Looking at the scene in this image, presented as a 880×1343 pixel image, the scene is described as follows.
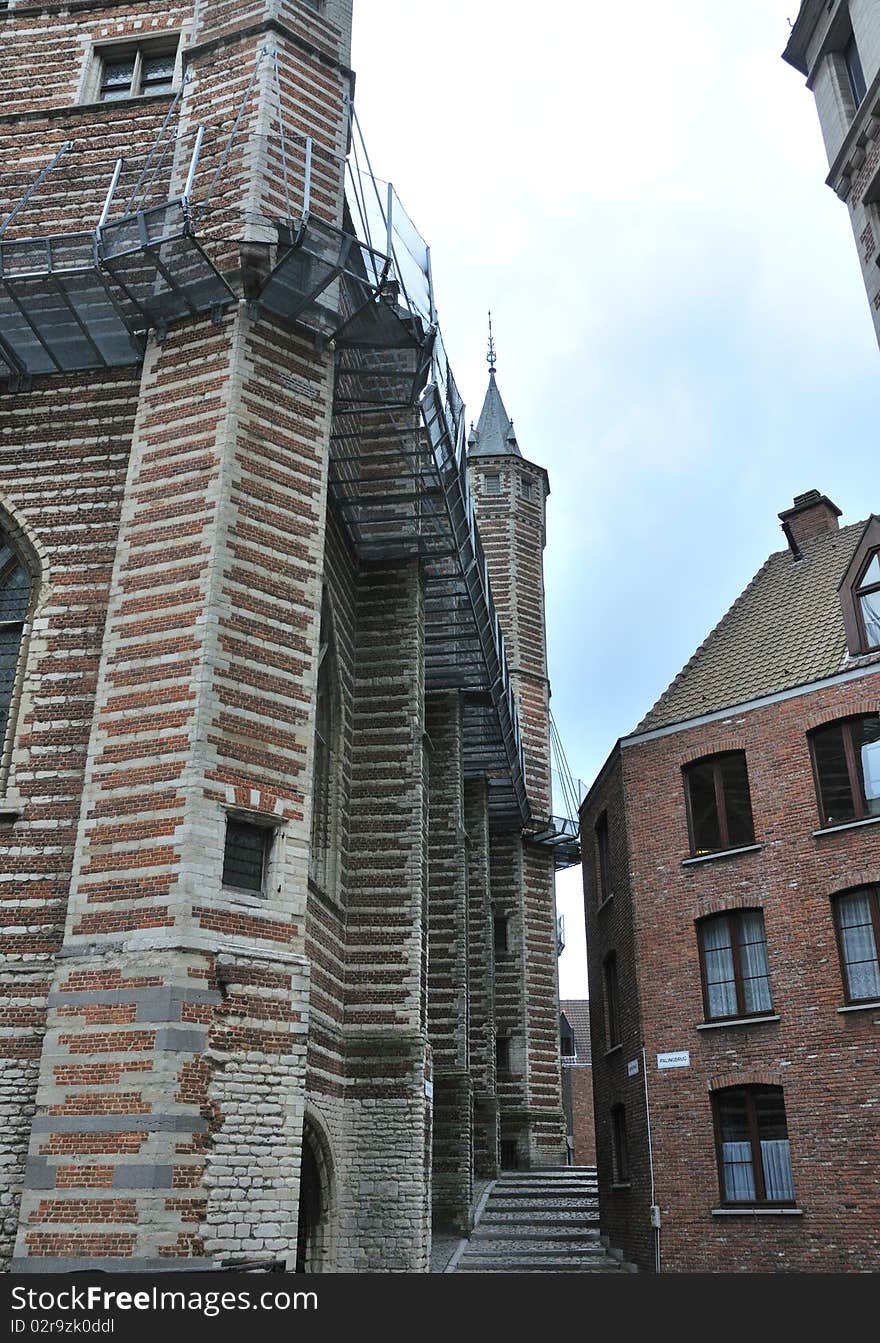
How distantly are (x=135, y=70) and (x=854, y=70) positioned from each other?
12261mm

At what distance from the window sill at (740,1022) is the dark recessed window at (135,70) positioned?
18203 millimetres

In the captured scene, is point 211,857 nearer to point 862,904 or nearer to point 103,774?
point 103,774

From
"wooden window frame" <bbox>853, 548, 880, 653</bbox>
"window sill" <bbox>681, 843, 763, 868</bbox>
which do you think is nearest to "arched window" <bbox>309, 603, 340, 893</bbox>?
"window sill" <bbox>681, 843, 763, 868</bbox>

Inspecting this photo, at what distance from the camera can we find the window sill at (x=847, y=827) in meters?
18.5

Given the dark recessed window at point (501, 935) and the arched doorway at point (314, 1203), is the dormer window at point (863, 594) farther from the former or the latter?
the dark recessed window at point (501, 935)

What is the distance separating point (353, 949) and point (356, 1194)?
137 inches

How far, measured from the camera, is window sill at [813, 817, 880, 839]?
18.5 m

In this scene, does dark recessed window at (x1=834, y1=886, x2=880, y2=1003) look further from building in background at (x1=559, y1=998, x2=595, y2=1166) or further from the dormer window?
building in background at (x1=559, y1=998, x2=595, y2=1166)

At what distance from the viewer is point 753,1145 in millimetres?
18531

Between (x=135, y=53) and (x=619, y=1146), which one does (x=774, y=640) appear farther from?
(x=135, y=53)

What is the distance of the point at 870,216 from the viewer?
1827 cm

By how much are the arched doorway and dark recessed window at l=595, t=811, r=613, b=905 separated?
33.4ft

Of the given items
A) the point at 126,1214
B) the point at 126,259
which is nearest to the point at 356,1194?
the point at 126,1214

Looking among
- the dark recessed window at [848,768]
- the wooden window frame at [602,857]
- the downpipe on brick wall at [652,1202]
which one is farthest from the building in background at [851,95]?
the downpipe on brick wall at [652,1202]
